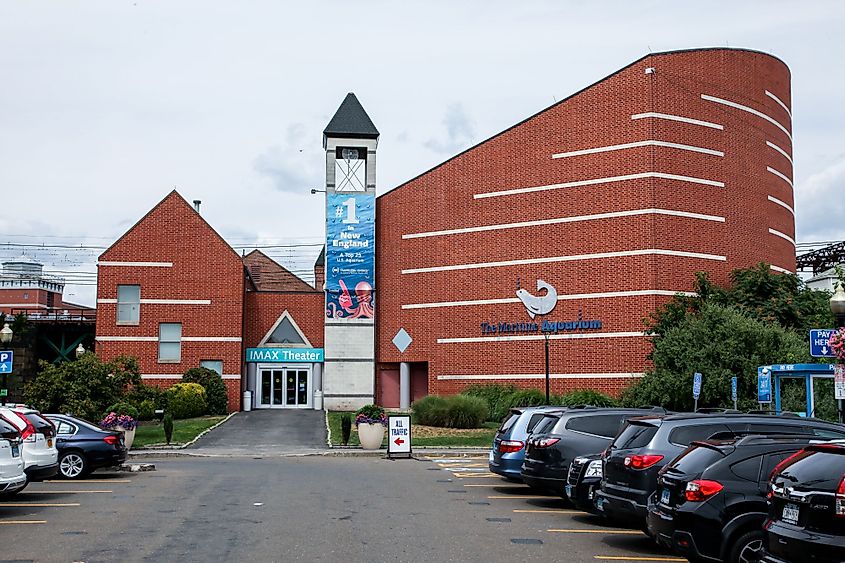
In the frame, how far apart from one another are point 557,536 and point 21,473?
8799 millimetres

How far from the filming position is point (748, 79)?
48250mm

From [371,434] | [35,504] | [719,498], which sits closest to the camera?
[719,498]

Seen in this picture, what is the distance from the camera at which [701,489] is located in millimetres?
10188

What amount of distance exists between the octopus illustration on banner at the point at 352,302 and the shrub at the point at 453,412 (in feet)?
42.4

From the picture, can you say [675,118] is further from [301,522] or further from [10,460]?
[10,460]

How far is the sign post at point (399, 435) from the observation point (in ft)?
98.5

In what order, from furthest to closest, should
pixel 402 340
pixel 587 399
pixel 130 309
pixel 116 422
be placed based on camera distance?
1. pixel 402 340
2. pixel 130 309
3. pixel 587 399
4. pixel 116 422

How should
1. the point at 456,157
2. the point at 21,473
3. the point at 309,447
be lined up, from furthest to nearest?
the point at 456,157 → the point at 309,447 → the point at 21,473

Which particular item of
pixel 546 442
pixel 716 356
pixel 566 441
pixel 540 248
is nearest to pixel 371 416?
pixel 716 356

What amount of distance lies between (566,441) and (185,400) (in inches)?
1313

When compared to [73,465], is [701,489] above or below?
above

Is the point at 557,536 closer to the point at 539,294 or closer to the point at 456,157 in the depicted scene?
the point at 539,294

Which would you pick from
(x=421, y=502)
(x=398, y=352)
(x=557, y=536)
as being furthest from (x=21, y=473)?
(x=398, y=352)

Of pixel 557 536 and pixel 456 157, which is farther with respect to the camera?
pixel 456 157
